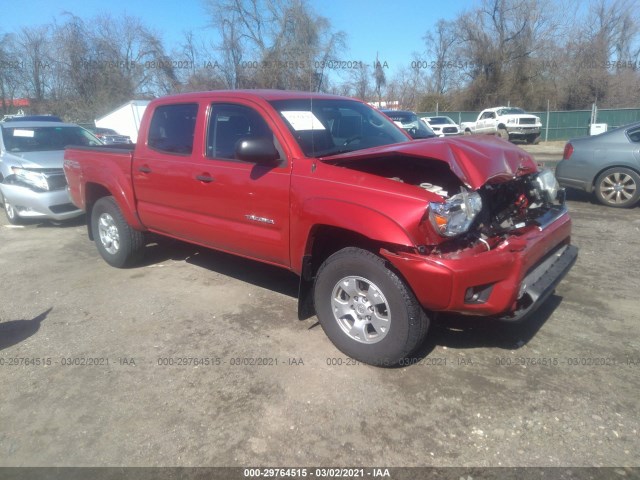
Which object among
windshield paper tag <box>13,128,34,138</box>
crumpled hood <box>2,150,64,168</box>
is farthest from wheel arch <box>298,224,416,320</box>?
windshield paper tag <box>13,128,34,138</box>

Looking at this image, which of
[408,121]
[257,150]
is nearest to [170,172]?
[257,150]

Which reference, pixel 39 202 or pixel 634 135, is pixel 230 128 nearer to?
pixel 39 202

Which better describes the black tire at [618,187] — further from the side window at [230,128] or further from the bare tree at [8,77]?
the bare tree at [8,77]

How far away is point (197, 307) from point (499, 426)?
9.17 feet

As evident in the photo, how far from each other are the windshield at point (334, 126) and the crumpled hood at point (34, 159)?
528 cm

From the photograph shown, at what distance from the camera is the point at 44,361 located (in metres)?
3.51

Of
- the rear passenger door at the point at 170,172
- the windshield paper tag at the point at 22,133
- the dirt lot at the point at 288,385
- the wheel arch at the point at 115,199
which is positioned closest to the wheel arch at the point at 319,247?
the dirt lot at the point at 288,385

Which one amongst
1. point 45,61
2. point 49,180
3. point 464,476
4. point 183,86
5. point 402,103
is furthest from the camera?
point 45,61

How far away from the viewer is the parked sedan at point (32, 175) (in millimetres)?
7207

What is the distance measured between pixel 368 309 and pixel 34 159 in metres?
6.69

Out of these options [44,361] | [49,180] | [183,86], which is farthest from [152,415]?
[183,86]

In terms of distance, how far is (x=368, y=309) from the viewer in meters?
3.17

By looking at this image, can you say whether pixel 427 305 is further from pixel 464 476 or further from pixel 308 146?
A: pixel 308 146

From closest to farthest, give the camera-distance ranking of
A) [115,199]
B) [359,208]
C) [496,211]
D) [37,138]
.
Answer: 1. [359,208]
2. [496,211]
3. [115,199]
4. [37,138]
